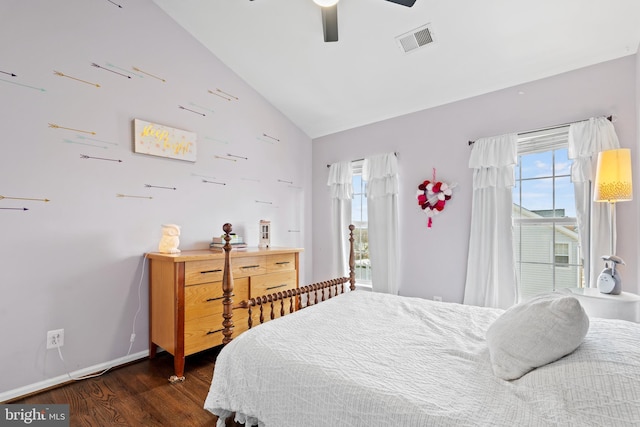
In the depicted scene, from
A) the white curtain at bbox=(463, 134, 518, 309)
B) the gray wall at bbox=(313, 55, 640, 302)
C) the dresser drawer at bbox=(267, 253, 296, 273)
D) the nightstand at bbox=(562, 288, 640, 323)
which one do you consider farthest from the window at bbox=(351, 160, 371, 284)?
the nightstand at bbox=(562, 288, 640, 323)

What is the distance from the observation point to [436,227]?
3.28 meters

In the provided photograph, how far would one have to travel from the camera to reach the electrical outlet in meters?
2.21

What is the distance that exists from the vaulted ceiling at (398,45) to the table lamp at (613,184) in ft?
3.06

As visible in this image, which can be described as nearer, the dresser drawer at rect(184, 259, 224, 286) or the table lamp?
the table lamp

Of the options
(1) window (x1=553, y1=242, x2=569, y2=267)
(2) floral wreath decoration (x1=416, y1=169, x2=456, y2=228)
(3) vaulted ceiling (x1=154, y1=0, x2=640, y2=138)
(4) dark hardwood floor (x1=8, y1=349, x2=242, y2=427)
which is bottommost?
(4) dark hardwood floor (x1=8, y1=349, x2=242, y2=427)

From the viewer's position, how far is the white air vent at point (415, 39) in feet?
8.30

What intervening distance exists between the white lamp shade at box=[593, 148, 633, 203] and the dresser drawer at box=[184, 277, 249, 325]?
9.10 ft

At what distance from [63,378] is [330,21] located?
307cm

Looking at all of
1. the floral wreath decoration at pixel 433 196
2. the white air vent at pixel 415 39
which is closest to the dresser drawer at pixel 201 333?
the floral wreath decoration at pixel 433 196

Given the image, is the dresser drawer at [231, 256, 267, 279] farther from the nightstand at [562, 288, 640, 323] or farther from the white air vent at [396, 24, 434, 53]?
the nightstand at [562, 288, 640, 323]

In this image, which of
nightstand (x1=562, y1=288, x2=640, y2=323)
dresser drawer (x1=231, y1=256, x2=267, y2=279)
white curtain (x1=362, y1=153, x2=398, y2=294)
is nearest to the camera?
nightstand (x1=562, y1=288, x2=640, y2=323)

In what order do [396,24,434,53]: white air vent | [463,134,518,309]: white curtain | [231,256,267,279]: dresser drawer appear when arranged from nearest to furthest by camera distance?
1. [396,24,434,53]: white air vent
2. [231,256,267,279]: dresser drawer
3. [463,134,518,309]: white curtain

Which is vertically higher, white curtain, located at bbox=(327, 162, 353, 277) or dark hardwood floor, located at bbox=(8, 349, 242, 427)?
white curtain, located at bbox=(327, 162, 353, 277)

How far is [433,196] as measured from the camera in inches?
128
